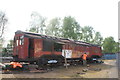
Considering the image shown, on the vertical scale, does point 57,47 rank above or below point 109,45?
above

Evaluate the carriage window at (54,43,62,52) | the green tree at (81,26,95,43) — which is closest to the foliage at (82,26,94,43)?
the green tree at (81,26,95,43)

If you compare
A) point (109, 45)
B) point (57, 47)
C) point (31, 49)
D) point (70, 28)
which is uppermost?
point (70, 28)

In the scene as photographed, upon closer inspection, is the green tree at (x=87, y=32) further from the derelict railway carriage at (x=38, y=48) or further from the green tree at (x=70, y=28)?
the derelict railway carriage at (x=38, y=48)

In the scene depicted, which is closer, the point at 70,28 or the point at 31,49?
the point at 31,49

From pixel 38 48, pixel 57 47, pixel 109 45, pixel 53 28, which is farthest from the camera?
pixel 109 45

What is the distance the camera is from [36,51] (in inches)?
648

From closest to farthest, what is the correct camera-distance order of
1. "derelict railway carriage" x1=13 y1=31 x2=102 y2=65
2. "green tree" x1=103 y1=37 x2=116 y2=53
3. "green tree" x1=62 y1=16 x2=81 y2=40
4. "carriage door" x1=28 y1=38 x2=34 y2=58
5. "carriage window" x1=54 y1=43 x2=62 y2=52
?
"derelict railway carriage" x1=13 y1=31 x2=102 y2=65
"carriage door" x1=28 y1=38 x2=34 y2=58
"carriage window" x1=54 y1=43 x2=62 y2=52
"green tree" x1=62 y1=16 x2=81 y2=40
"green tree" x1=103 y1=37 x2=116 y2=53

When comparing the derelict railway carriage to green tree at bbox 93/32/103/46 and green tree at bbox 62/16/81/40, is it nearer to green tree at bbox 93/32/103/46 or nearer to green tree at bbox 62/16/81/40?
green tree at bbox 62/16/81/40

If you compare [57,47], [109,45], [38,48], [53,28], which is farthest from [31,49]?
[109,45]

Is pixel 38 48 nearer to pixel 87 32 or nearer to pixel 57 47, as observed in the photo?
pixel 57 47

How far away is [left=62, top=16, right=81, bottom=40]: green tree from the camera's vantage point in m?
58.4

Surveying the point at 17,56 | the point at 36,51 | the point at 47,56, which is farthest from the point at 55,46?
the point at 17,56

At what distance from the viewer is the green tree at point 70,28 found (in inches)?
2299

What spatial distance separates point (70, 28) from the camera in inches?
2344
